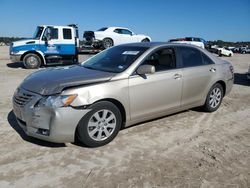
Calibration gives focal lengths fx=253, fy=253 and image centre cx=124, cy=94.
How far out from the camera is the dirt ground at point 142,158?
9.95 feet

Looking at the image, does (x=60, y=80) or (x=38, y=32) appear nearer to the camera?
(x=60, y=80)

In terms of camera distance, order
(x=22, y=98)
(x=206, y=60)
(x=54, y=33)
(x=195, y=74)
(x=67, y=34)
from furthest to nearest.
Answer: (x=67, y=34) → (x=54, y=33) → (x=206, y=60) → (x=195, y=74) → (x=22, y=98)

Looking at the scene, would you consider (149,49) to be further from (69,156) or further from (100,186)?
(100,186)

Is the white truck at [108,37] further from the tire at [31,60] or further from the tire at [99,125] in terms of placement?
the tire at [99,125]

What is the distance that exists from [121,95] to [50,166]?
57.2 inches

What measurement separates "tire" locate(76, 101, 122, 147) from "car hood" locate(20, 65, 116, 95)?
41 cm

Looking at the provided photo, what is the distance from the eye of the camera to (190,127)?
15.8 feet

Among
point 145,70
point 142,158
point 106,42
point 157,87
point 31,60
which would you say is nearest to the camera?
point 142,158

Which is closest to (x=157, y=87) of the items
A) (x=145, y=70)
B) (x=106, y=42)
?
(x=145, y=70)

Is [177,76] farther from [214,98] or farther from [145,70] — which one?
[214,98]

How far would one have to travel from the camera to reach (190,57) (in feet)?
17.0

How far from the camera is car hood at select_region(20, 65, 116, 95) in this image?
11.8 feet

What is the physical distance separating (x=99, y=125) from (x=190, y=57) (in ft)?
8.25

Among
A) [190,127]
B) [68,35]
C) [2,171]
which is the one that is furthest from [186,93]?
[68,35]
